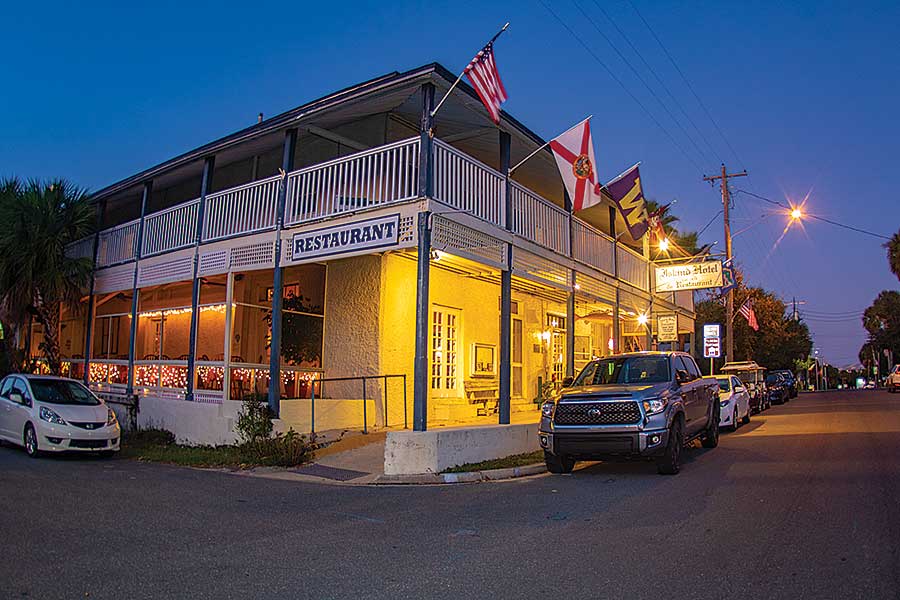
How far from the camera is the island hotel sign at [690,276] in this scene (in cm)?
2169

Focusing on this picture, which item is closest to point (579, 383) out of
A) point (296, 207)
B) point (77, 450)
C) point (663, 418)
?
point (663, 418)

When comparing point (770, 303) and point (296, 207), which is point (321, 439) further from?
point (770, 303)

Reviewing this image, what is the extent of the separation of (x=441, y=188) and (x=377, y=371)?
5056 millimetres

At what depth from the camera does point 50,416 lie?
13.6 metres

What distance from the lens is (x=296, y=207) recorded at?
1437 cm

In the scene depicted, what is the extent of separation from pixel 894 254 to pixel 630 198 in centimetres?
3239

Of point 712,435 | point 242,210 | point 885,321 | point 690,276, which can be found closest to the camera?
point 712,435

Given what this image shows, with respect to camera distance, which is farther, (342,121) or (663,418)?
(342,121)

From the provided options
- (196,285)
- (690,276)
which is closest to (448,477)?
(196,285)

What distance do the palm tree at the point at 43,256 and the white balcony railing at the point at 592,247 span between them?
14117mm

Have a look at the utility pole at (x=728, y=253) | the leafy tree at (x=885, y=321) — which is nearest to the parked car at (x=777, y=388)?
the utility pole at (x=728, y=253)

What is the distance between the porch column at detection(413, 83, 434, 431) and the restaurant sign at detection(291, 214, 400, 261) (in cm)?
57

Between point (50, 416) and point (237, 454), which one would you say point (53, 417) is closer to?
point (50, 416)

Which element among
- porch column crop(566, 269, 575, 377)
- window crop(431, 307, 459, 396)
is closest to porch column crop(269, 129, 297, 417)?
window crop(431, 307, 459, 396)
